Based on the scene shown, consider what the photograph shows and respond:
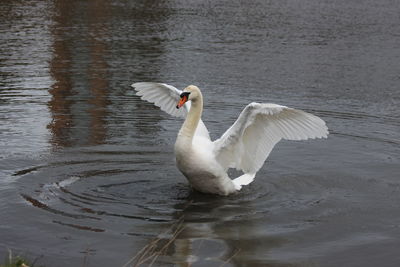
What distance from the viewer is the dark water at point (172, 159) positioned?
809cm

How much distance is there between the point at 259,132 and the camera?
9.83m

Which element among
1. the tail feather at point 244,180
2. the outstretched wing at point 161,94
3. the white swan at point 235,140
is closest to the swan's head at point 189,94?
the white swan at point 235,140

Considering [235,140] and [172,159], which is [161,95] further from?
[235,140]

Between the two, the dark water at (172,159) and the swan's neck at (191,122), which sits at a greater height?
the swan's neck at (191,122)

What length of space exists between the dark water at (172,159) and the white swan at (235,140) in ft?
0.96

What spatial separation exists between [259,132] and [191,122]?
3.05 feet

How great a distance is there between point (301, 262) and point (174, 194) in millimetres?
2840

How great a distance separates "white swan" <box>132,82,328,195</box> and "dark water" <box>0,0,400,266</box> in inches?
11.5

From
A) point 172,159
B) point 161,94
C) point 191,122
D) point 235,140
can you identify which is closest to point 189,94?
point 191,122

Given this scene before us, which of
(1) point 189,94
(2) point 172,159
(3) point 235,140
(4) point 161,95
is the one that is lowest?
(2) point 172,159

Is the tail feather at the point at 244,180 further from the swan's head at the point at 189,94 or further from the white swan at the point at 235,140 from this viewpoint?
the swan's head at the point at 189,94

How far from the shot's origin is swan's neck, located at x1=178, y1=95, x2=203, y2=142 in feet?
31.5

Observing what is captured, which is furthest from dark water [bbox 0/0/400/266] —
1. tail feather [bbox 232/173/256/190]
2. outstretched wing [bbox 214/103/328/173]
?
outstretched wing [bbox 214/103/328/173]

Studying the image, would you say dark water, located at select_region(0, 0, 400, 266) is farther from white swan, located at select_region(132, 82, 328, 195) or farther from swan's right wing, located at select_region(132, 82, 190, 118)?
swan's right wing, located at select_region(132, 82, 190, 118)
